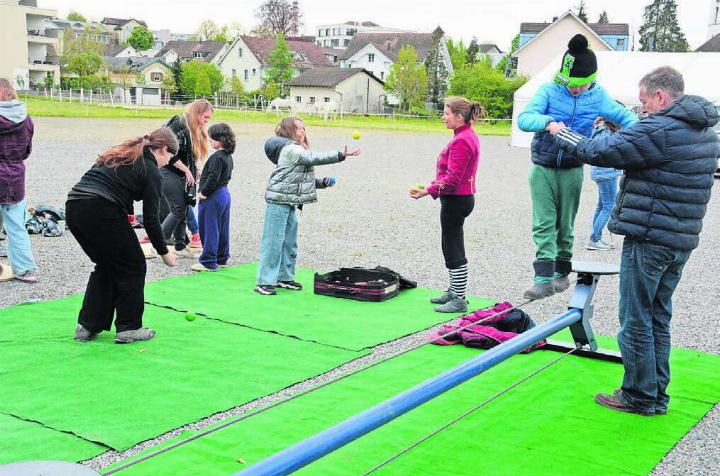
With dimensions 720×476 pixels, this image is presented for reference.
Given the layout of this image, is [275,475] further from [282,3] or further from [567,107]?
[282,3]

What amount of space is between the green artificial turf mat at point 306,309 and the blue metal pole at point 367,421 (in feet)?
9.07

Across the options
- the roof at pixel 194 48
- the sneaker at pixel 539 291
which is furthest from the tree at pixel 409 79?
the sneaker at pixel 539 291

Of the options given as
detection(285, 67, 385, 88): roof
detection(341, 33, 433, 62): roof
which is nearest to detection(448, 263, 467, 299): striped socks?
detection(285, 67, 385, 88): roof

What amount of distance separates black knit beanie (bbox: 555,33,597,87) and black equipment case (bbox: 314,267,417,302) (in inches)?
111

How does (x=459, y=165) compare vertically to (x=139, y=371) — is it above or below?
above

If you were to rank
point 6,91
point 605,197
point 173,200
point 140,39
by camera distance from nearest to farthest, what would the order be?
point 6,91
point 173,200
point 605,197
point 140,39

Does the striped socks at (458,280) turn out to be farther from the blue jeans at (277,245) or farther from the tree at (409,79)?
the tree at (409,79)

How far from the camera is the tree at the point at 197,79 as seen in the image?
73.6m

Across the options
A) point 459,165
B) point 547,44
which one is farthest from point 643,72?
point 547,44

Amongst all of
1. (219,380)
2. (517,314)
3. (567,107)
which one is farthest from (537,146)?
(219,380)

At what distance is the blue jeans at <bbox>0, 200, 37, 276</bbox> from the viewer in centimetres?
778

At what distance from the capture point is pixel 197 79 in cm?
7356

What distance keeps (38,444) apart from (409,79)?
64534mm

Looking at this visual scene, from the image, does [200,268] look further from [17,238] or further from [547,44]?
[547,44]
